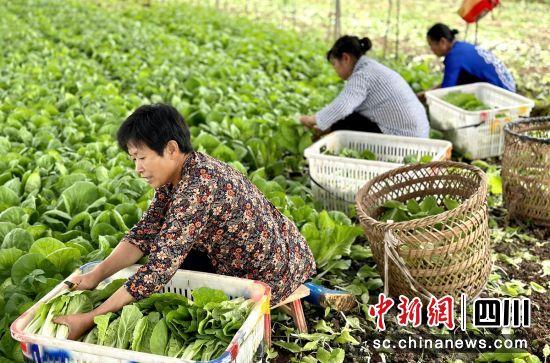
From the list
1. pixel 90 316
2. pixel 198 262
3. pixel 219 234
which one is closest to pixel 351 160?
pixel 198 262

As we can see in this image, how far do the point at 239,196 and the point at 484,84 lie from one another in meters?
4.14

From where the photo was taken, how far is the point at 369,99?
189 inches

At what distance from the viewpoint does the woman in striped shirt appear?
15.2 ft

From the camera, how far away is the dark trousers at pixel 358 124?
194 inches

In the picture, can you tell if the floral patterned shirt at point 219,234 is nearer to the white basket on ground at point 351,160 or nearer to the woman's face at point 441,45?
the white basket on ground at point 351,160

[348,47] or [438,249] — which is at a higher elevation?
[348,47]

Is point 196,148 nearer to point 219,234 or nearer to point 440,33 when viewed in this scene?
point 219,234

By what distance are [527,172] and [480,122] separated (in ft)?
4.19

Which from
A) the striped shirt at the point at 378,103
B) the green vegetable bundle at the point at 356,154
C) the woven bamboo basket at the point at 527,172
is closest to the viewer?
the woven bamboo basket at the point at 527,172

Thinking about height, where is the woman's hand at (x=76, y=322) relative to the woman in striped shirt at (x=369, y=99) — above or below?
below

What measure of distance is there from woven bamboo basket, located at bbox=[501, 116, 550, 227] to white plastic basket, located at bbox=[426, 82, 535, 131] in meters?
0.91

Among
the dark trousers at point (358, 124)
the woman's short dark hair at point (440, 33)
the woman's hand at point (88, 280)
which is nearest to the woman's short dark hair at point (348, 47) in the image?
the dark trousers at point (358, 124)

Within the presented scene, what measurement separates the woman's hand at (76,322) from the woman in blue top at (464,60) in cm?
463

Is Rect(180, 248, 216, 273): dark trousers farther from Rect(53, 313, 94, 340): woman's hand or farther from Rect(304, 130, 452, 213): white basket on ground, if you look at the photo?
Rect(304, 130, 452, 213): white basket on ground
